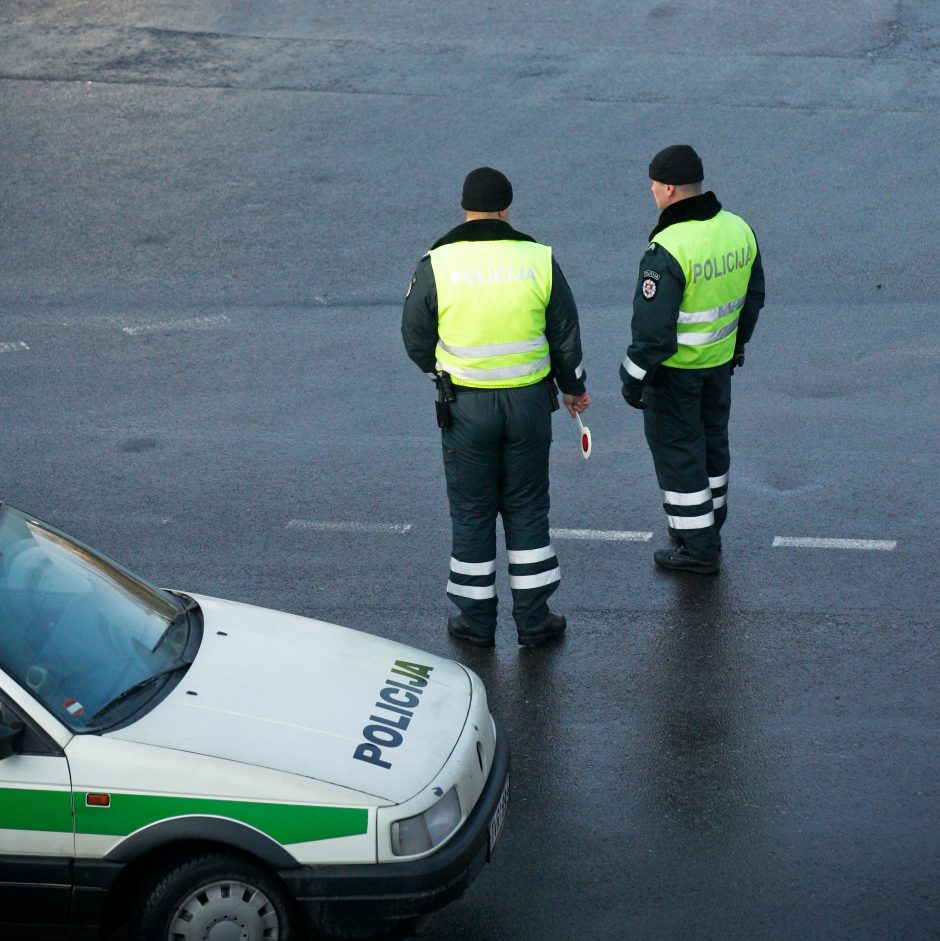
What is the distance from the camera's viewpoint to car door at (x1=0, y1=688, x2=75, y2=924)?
4555 millimetres

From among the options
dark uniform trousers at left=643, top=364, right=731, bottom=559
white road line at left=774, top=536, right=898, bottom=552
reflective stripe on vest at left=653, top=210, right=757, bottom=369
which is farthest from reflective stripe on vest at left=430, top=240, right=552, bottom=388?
white road line at left=774, top=536, right=898, bottom=552

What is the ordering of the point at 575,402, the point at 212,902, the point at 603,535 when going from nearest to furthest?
the point at 212,902 < the point at 575,402 < the point at 603,535

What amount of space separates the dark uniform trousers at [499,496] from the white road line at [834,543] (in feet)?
5.22

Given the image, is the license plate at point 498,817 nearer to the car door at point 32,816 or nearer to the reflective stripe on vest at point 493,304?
the car door at point 32,816

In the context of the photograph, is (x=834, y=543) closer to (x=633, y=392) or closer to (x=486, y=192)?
(x=633, y=392)

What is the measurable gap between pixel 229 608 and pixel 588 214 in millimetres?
7973

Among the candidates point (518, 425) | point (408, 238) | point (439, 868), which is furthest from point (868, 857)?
point (408, 238)

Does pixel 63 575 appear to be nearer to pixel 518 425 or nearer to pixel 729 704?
pixel 518 425

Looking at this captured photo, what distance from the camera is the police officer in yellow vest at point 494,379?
6.74 m

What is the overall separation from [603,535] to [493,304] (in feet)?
6.51

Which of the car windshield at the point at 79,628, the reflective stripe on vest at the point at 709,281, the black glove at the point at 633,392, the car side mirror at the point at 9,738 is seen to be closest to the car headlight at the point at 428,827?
the car windshield at the point at 79,628

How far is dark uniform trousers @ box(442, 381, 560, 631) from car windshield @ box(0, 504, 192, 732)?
5.97 feet

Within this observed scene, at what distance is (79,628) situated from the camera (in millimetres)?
5133

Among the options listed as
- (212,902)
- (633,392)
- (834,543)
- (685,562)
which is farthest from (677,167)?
(212,902)
